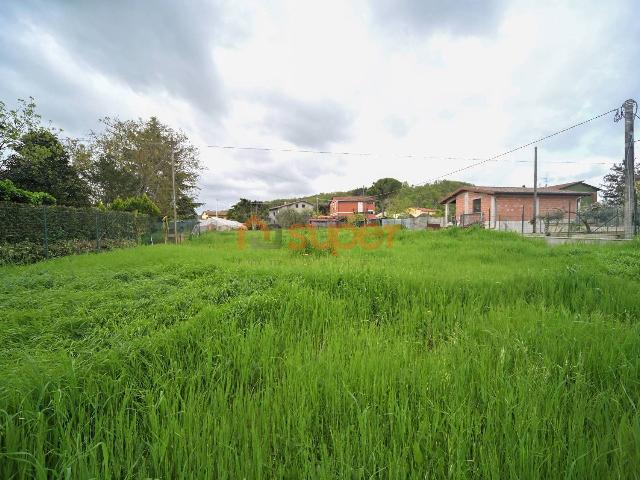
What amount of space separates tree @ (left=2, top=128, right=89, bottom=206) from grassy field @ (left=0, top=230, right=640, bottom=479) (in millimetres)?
17466

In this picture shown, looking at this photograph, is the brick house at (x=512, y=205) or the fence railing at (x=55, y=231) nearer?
the fence railing at (x=55, y=231)

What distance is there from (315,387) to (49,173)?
23.2 meters

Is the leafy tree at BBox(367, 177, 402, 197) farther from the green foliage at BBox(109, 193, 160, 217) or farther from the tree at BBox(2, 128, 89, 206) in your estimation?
the tree at BBox(2, 128, 89, 206)

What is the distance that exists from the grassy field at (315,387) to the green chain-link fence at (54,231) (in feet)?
21.7

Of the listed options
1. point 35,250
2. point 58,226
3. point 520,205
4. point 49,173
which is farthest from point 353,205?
point 35,250

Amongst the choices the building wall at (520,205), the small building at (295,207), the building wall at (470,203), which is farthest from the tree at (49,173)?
the small building at (295,207)

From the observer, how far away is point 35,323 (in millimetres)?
3086

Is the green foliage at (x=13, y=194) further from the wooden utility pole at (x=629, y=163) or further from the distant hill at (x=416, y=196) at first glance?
the distant hill at (x=416, y=196)

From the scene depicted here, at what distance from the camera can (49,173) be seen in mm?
17281

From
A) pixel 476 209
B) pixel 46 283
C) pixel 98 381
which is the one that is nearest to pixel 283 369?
pixel 98 381

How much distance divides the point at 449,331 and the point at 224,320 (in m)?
2.53

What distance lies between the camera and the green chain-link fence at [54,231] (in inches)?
337

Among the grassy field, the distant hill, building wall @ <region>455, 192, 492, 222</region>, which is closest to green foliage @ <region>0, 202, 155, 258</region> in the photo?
the grassy field

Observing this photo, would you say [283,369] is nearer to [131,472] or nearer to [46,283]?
[131,472]
